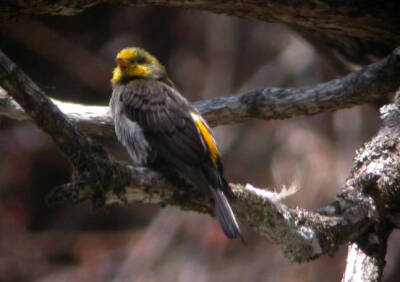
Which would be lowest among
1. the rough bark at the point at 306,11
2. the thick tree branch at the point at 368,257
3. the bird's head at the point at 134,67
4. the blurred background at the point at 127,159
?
the blurred background at the point at 127,159

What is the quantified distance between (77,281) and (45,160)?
63.0 inches

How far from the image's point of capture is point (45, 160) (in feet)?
35.4

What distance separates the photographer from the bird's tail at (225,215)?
168 inches

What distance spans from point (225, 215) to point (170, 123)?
1026 millimetres

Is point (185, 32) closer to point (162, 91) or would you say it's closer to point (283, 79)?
point (283, 79)

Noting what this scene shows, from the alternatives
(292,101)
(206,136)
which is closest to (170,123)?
(206,136)

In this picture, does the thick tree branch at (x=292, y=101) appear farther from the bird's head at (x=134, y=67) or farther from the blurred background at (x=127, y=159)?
the blurred background at (x=127, y=159)

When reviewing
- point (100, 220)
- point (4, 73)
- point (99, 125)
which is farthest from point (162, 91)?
point (100, 220)

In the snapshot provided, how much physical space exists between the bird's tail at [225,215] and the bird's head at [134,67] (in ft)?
6.24

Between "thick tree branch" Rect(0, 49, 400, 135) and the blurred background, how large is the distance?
15.3 feet

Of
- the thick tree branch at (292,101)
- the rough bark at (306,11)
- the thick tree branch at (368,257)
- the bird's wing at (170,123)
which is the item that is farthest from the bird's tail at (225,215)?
the rough bark at (306,11)

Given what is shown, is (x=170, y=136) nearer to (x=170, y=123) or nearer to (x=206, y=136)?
(x=170, y=123)

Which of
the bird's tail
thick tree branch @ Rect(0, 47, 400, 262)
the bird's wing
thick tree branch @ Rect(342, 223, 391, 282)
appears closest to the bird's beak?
the bird's wing

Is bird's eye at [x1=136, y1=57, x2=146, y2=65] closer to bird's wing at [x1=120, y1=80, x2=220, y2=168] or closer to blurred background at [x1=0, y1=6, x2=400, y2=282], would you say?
bird's wing at [x1=120, y1=80, x2=220, y2=168]
